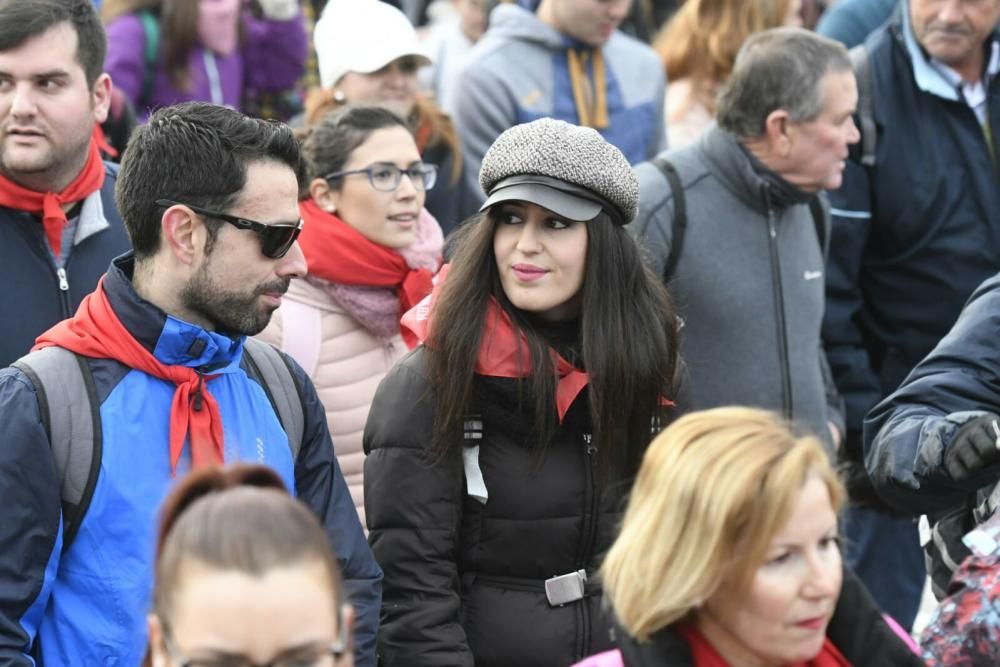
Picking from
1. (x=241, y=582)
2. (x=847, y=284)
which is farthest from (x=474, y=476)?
(x=847, y=284)

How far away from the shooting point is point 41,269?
4820mm

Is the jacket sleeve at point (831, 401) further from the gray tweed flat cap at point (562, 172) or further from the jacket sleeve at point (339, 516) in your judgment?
the jacket sleeve at point (339, 516)

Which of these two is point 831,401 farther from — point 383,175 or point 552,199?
point 552,199

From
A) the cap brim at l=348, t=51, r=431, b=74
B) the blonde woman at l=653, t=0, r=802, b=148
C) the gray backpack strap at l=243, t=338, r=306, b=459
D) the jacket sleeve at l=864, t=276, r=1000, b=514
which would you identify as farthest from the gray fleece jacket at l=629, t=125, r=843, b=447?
the gray backpack strap at l=243, t=338, r=306, b=459

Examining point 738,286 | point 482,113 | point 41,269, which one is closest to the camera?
point 41,269

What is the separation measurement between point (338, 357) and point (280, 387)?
1.22 meters

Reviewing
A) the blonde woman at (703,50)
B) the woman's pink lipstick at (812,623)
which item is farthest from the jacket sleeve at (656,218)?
the woman's pink lipstick at (812,623)

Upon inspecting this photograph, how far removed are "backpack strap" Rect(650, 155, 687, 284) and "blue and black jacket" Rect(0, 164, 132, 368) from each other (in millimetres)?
1943

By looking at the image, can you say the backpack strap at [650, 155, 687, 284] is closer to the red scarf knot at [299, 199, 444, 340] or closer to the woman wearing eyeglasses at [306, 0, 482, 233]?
the red scarf knot at [299, 199, 444, 340]

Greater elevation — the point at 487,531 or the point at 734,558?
the point at 734,558

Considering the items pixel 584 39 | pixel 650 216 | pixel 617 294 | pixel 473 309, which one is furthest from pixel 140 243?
pixel 584 39

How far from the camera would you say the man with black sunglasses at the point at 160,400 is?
3.70 meters

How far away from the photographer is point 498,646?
14.2ft

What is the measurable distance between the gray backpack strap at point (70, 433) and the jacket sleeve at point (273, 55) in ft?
17.1
